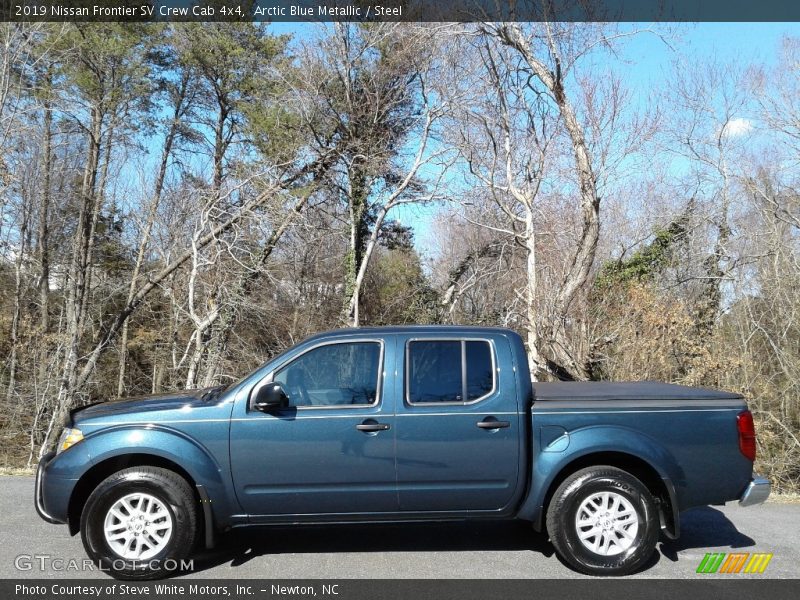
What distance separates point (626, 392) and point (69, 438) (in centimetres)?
417

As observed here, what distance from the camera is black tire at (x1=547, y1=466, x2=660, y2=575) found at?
507 cm

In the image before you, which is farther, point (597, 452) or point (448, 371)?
point (448, 371)

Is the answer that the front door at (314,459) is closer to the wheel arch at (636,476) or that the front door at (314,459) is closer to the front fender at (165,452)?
the front fender at (165,452)

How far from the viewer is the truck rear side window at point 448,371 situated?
530cm

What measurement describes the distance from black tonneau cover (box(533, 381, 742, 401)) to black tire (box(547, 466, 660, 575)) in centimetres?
58

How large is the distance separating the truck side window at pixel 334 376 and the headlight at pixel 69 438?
1.44 m

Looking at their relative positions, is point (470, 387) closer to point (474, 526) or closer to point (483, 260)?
point (474, 526)

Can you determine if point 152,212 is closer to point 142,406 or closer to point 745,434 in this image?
point 142,406

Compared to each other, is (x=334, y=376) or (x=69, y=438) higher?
(x=334, y=376)

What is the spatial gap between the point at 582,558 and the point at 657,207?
57.2 feet

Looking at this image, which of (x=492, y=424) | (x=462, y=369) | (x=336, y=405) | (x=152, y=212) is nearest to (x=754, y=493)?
(x=492, y=424)

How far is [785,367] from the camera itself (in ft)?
48.0

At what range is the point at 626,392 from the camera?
564 centimetres
